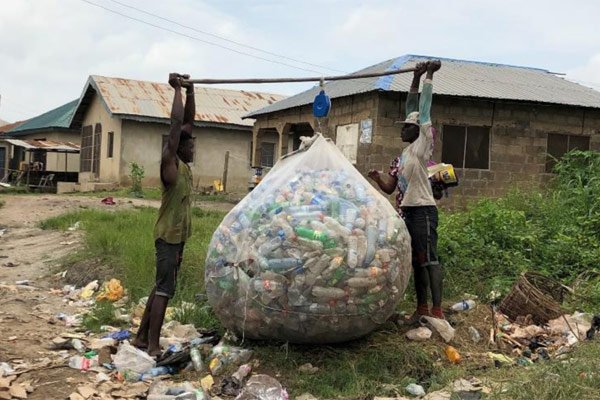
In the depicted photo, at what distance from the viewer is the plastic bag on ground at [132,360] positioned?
4.17m

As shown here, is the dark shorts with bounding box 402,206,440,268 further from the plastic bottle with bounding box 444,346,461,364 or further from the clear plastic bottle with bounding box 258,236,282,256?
the clear plastic bottle with bounding box 258,236,282,256

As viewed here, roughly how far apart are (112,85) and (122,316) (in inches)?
681

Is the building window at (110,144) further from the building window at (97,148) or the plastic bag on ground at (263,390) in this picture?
the plastic bag on ground at (263,390)

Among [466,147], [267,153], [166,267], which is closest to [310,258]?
[166,267]

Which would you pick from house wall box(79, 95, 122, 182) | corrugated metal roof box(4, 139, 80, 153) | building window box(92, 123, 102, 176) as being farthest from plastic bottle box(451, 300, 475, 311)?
corrugated metal roof box(4, 139, 80, 153)


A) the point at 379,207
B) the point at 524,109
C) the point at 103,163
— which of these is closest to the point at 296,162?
the point at 379,207

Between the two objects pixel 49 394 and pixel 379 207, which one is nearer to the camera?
pixel 49 394

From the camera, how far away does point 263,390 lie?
3.70 meters

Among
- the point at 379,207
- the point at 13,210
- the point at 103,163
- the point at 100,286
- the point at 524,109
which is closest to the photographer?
the point at 379,207

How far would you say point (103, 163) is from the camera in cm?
2138

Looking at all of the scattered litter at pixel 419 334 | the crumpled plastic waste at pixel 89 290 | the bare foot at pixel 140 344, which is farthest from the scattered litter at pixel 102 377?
the crumpled plastic waste at pixel 89 290

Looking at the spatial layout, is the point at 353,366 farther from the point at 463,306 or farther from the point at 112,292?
the point at 112,292

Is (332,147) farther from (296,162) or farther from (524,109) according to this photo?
(524,109)

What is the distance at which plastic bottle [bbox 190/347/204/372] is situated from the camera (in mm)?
4142
